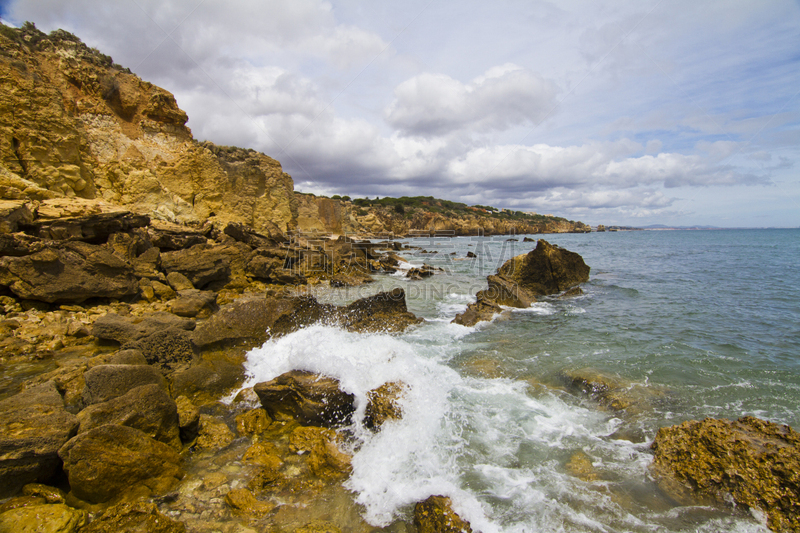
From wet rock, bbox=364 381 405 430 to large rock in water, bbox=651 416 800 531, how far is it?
3591 mm

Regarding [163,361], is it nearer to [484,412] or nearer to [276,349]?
[276,349]

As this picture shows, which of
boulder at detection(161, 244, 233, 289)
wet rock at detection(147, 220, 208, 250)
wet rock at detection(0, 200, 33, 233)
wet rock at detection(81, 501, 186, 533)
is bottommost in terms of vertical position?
wet rock at detection(81, 501, 186, 533)

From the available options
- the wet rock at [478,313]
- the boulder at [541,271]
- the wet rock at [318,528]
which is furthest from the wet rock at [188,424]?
the boulder at [541,271]

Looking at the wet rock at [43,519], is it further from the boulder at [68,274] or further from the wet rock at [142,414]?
the boulder at [68,274]

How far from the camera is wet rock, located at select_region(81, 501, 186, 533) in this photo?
293cm

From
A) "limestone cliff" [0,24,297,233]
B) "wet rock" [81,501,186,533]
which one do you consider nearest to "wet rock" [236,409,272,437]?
"wet rock" [81,501,186,533]

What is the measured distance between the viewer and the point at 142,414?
4086mm

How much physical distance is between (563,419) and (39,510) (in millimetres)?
6558

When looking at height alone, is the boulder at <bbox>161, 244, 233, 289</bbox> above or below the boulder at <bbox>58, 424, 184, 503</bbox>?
above

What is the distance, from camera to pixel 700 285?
17.2 metres

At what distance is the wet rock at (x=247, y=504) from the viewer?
3.50 metres

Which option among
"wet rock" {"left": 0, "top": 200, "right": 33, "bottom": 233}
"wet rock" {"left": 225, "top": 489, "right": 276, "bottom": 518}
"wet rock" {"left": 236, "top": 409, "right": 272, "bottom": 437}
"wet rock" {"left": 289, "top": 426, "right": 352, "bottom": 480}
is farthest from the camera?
"wet rock" {"left": 0, "top": 200, "right": 33, "bottom": 233}

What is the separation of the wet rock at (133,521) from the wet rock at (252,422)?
1.77 m

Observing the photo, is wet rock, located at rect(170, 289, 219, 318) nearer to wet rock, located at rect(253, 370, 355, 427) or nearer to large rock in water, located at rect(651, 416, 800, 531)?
wet rock, located at rect(253, 370, 355, 427)
